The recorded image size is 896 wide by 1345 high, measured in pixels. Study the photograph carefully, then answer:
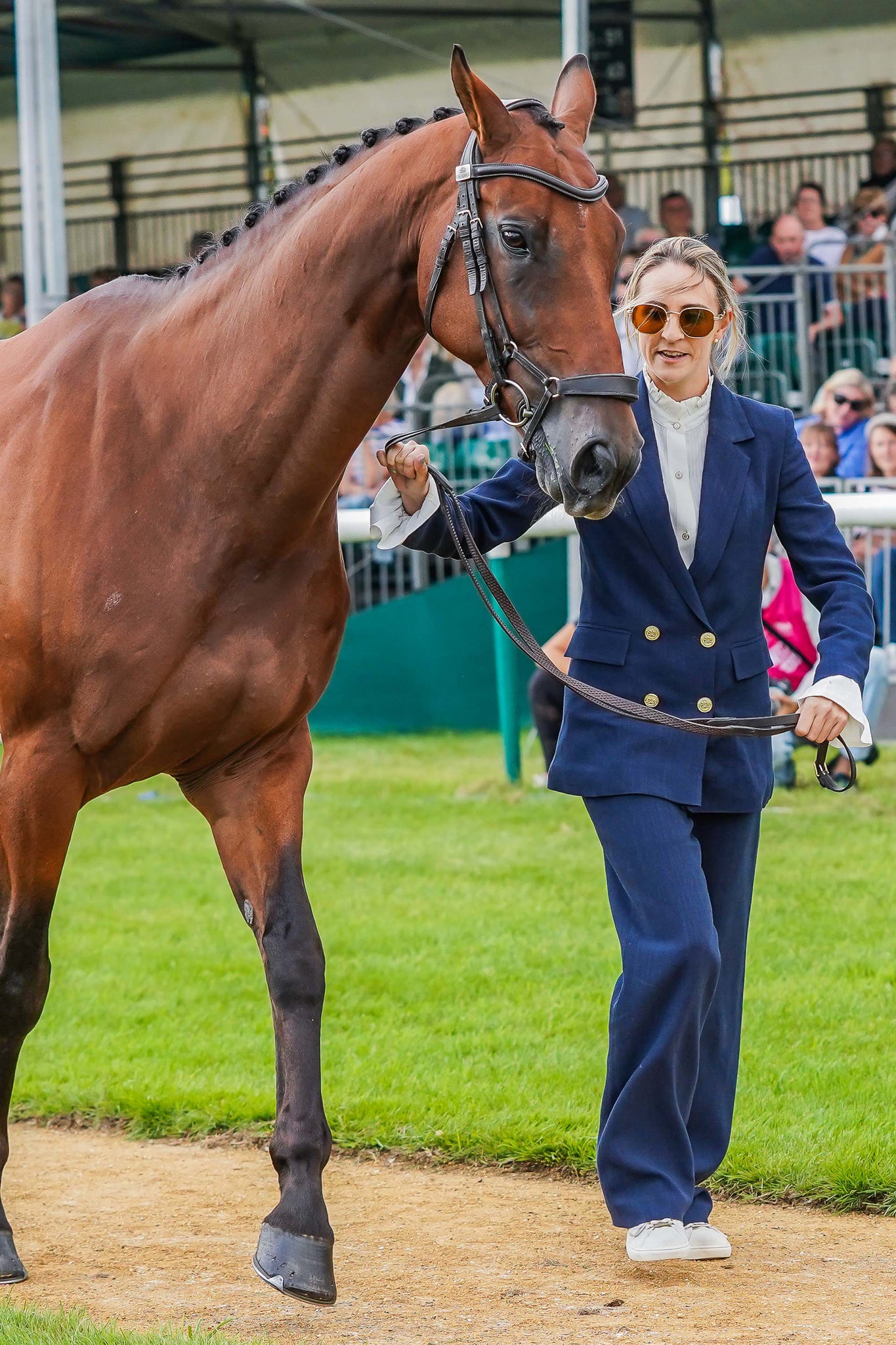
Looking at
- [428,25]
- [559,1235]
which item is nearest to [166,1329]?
[559,1235]

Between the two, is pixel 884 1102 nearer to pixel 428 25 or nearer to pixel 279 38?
pixel 428 25

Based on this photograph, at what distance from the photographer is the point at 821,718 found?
3.07 meters

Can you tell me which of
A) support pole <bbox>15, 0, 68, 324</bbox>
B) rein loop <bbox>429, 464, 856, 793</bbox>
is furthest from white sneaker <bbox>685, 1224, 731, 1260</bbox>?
support pole <bbox>15, 0, 68, 324</bbox>

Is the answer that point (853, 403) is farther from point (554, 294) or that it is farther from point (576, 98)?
point (554, 294)

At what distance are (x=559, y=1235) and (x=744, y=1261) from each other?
1.31 ft

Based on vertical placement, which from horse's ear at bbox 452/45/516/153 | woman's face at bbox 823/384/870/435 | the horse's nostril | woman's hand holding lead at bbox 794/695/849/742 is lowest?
woman's hand holding lead at bbox 794/695/849/742

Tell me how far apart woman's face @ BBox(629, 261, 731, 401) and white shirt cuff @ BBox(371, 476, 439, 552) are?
0.51m

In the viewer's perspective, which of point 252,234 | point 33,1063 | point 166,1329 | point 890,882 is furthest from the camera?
point 890,882

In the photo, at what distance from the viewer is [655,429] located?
11.1 ft

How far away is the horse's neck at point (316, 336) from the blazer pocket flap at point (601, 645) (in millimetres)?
602

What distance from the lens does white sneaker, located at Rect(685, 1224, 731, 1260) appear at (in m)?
3.26

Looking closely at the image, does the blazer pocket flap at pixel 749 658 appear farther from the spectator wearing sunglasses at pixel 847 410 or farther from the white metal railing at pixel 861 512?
the spectator wearing sunglasses at pixel 847 410

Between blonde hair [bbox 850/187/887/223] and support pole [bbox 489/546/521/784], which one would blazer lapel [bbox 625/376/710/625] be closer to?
support pole [bbox 489/546/521/784]

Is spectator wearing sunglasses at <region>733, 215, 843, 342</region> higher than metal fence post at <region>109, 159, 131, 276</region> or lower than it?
lower
